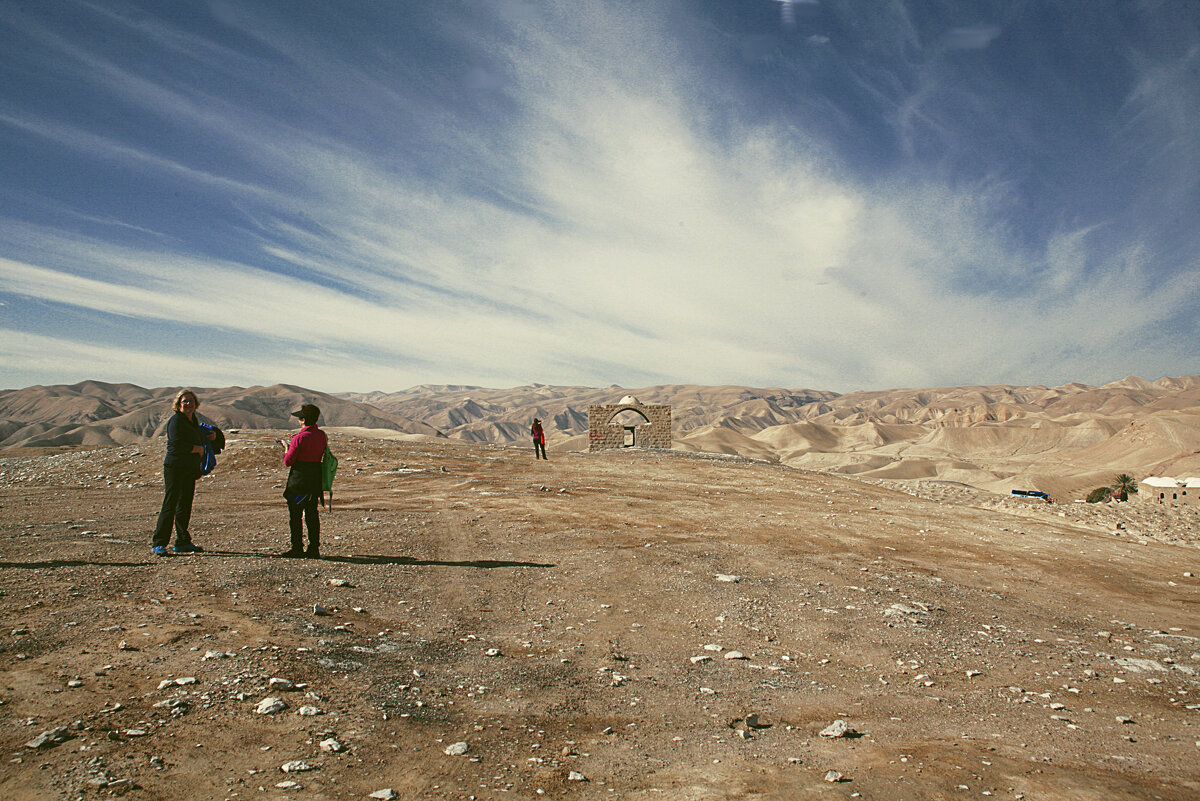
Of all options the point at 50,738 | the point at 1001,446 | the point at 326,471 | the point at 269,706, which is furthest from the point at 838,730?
the point at 1001,446

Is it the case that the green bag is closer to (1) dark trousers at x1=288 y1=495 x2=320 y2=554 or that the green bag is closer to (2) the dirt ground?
(1) dark trousers at x1=288 y1=495 x2=320 y2=554

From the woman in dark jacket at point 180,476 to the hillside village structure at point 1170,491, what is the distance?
46.1 metres

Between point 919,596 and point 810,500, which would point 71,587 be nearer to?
point 919,596

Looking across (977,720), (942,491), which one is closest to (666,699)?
(977,720)

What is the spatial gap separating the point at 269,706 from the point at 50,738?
3.18ft

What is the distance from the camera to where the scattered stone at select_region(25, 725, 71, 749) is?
9.42 feet

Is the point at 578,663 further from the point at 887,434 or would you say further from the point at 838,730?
the point at 887,434

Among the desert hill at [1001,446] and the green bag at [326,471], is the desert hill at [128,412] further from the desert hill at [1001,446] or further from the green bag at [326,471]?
the green bag at [326,471]

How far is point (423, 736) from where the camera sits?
11.3 feet

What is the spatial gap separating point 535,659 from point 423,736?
1559mm

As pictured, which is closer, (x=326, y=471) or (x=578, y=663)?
(x=578, y=663)

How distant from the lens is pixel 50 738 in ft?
9.59

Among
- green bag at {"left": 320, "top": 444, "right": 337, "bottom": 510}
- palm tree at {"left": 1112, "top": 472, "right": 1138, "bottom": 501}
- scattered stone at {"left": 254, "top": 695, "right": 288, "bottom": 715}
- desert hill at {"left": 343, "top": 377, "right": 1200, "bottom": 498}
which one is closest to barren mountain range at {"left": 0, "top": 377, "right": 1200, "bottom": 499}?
desert hill at {"left": 343, "top": 377, "right": 1200, "bottom": 498}

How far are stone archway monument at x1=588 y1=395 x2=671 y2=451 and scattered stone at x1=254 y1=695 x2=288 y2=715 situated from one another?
93.4 ft
